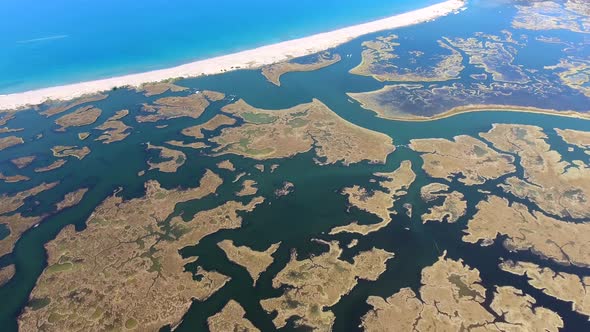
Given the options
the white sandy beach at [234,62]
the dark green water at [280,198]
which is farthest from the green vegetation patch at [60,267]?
the white sandy beach at [234,62]

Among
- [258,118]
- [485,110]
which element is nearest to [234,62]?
[258,118]

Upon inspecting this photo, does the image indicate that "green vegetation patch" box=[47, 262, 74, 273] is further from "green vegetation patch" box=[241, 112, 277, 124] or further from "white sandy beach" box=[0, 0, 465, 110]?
"white sandy beach" box=[0, 0, 465, 110]

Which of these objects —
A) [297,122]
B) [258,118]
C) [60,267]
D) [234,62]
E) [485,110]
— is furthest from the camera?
[234,62]

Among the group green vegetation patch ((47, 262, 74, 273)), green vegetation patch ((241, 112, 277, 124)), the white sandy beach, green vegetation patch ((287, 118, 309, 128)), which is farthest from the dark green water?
green vegetation patch ((287, 118, 309, 128))

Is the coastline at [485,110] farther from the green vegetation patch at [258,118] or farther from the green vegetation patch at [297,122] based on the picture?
the green vegetation patch at [258,118]

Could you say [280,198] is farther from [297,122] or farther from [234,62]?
[234,62]
